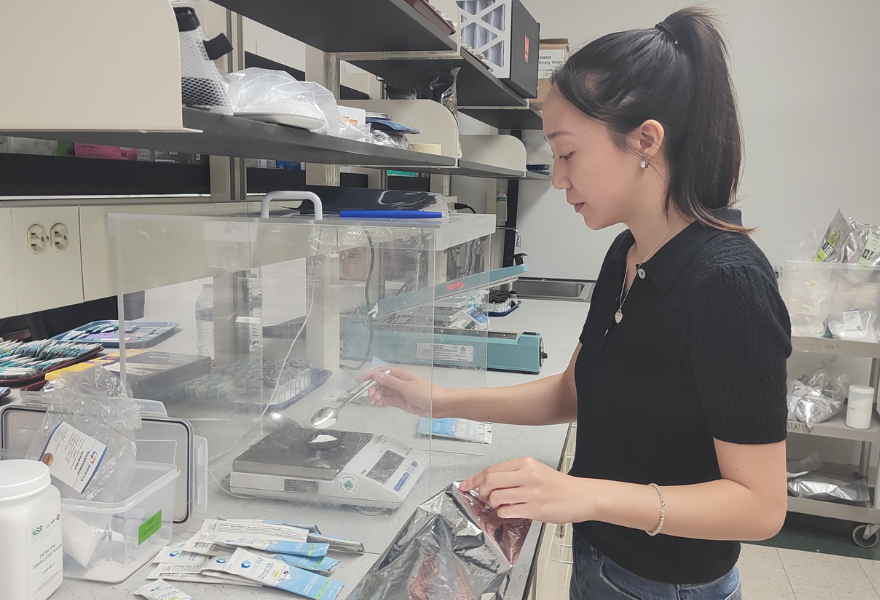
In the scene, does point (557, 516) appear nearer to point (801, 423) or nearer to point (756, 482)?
point (756, 482)

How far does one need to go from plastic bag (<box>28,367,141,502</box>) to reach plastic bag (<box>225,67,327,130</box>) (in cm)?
52

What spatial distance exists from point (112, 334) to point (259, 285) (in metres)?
1.17

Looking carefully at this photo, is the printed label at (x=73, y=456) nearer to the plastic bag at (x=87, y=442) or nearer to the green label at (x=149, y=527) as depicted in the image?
the plastic bag at (x=87, y=442)

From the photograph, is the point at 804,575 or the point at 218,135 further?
the point at 804,575

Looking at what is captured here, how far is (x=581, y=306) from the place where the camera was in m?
3.52

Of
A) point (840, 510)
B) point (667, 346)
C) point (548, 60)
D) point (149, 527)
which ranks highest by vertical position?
point (548, 60)

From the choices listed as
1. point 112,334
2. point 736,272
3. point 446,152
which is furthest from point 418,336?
point 112,334

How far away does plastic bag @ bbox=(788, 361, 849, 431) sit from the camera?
2961mm

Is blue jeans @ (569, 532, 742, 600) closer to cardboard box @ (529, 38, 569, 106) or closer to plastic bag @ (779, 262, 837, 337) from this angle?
plastic bag @ (779, 262, 837, 337)

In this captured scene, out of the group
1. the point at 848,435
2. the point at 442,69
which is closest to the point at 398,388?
the point at 442,69

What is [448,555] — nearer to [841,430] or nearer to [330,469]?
[330,469]

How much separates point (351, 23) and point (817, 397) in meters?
2.65

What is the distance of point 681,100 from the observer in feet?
3.13

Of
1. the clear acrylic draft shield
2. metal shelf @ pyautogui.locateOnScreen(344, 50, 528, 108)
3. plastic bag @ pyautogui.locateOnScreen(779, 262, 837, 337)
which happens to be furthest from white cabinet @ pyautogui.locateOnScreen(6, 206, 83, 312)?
plastic bag @ pyautogui.locateOnScreen(779, 262, 837, 337)
